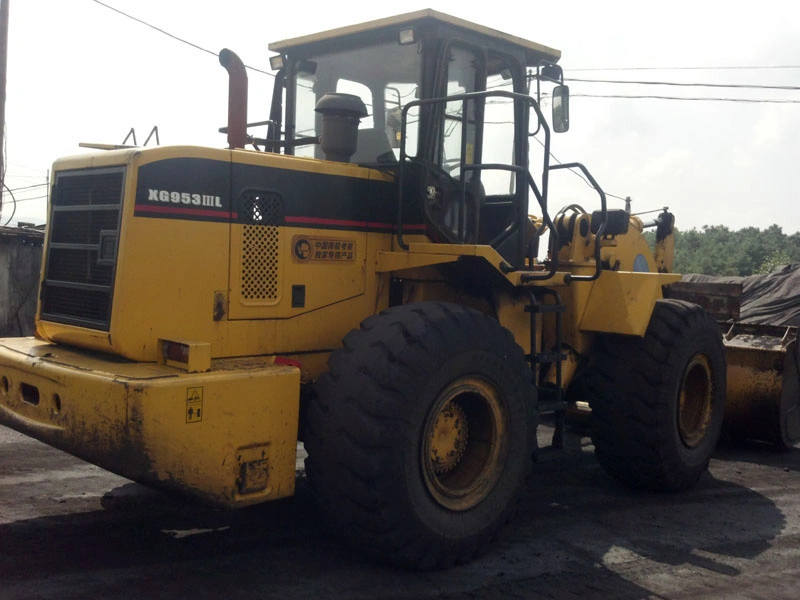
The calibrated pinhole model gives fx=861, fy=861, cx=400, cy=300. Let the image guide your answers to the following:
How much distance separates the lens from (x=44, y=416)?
443cm

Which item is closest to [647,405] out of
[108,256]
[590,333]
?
[590,333]

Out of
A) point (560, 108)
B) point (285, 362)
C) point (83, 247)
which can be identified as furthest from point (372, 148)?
point (83, 247)

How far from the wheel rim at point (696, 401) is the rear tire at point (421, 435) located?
2211 mm

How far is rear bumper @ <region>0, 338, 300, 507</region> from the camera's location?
155 inches

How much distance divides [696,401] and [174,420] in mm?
4495

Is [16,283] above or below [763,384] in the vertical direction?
above

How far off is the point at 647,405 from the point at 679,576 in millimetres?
1665

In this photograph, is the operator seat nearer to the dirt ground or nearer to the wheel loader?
the wheel loader

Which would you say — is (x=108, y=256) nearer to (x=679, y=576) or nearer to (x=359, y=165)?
(x=359, y=165)

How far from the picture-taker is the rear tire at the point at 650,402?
241 inches

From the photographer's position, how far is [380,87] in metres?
5.61

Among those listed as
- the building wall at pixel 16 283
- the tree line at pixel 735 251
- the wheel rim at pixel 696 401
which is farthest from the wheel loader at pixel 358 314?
the tree line at pixel 735 251

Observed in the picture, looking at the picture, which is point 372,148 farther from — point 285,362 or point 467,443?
point 467,443

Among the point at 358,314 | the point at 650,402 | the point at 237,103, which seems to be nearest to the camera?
the point at 237,103
